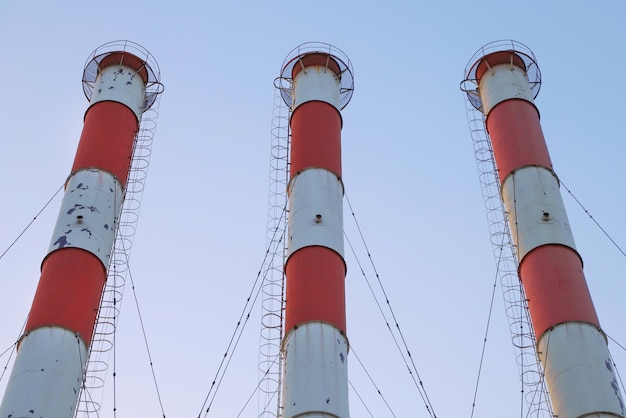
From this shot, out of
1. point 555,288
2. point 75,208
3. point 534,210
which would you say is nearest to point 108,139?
point 75,208

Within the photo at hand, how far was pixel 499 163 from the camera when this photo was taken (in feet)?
99.9

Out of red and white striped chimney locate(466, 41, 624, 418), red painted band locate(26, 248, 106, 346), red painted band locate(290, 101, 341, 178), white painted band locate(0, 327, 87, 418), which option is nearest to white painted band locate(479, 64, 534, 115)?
red and white striped chimney locate(466, 41, 624, 418)

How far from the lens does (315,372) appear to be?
2359cm

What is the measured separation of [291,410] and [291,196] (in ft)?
25.9

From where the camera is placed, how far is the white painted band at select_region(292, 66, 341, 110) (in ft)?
102

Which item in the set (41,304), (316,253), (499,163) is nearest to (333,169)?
(316,253)

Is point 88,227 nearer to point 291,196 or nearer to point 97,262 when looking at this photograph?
point 97,262

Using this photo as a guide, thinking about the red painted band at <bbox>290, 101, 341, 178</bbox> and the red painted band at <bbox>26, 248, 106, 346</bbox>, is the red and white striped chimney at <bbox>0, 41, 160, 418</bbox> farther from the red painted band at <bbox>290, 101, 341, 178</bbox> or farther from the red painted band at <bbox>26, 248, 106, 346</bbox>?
the red painted band at <bbox>290, 101, 341, 178</bbox>

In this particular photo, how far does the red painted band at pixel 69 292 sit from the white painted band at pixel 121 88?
6798mm

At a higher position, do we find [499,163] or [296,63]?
[296,63]

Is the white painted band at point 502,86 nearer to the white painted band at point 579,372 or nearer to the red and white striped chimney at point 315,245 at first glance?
→ the red and white striped chimney at point 315,245

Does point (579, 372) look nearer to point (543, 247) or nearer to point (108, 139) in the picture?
point (543, 247)

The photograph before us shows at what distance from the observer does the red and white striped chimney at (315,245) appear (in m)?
23.5

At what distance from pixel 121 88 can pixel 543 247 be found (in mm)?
15370
